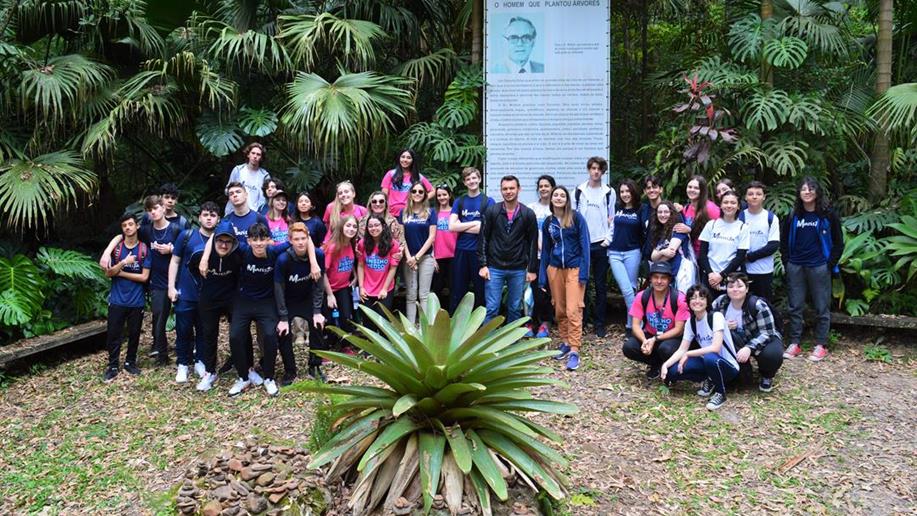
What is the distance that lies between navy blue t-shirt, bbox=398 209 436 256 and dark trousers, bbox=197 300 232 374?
5.48 ft

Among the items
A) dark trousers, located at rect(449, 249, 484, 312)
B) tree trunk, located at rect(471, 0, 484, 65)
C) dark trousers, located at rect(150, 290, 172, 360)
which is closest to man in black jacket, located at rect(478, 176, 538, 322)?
dark trousers, located at rect(449, 249, 484, 312)

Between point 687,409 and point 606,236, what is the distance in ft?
6.48

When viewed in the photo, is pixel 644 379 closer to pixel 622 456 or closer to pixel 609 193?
pixel 622 456

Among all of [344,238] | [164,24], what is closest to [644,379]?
[344,238]

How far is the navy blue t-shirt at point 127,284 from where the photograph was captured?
20.9ft

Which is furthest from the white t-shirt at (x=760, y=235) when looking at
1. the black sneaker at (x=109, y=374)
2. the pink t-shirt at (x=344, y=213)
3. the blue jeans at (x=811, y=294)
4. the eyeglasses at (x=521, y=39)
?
the black sneaker at (x=109, y=374)

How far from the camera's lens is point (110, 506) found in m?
4.43

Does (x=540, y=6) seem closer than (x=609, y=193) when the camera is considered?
No

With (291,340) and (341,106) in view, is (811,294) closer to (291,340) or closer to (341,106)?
(291,340)

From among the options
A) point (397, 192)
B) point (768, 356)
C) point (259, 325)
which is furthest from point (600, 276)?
point (259, 325)

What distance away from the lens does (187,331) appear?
Result: 621cm

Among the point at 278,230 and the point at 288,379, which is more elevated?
the point at 278,230

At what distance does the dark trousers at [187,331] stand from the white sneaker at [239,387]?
58 centimetres

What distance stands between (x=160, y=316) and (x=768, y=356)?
490 cm
